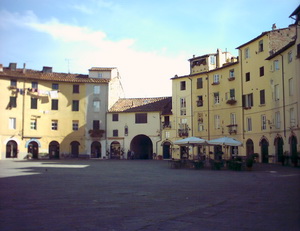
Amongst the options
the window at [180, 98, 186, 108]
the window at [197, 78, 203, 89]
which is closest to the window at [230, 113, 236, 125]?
the window at [197, 78, 203, 89]

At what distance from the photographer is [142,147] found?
56094mm

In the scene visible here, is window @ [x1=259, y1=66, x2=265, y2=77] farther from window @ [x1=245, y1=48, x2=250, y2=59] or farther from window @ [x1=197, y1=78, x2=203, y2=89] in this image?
window @ [x1=197, y1=78, x2=203, y2=89]

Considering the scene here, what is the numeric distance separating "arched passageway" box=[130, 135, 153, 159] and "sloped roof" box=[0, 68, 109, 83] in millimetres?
10421

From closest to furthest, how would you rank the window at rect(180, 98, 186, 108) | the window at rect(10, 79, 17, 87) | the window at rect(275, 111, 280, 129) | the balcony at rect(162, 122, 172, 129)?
the window at rect(275, 111, 280, 129), the window at rect(10, 79, 17, 87), the window at rect(180, 98, 186, 108), the balcony at rect(162, 122, 172, 129)

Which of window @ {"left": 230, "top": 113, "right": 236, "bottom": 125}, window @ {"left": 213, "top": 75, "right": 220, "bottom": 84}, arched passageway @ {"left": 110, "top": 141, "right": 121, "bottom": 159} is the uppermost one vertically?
window @ {"left": 213, "top": 75, "right": 220, "bottom": 84}

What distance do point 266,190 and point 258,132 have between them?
2464cm

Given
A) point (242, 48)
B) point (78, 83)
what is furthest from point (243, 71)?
point (78, 83)

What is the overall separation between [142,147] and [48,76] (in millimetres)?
18020

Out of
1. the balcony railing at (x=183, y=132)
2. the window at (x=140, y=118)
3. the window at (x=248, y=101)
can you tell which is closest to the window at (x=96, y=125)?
the window at (x=140, y=118)

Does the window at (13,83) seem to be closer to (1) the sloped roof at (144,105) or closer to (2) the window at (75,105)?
(2) the window at (75,105)

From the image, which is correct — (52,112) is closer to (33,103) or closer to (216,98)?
(33,103)

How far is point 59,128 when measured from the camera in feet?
166

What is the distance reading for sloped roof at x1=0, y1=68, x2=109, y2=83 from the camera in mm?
47969

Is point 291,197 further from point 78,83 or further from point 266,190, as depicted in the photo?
point 78,83
